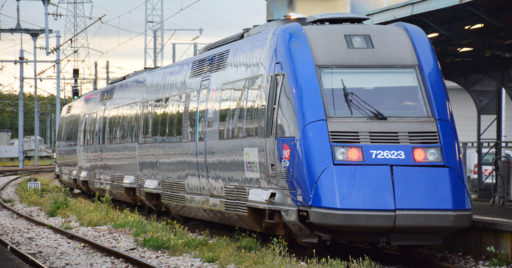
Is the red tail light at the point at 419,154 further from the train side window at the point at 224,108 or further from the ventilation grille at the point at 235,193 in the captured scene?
the train side window at the point at 224,108

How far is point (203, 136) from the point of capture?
13.5m

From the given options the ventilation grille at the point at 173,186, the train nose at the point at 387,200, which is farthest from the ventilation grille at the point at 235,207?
the ventilation grille at the point at 173,186

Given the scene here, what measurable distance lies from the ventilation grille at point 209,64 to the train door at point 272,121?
7.84 ft

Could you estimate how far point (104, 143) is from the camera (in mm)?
21016

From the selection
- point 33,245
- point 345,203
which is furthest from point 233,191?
point 33,245

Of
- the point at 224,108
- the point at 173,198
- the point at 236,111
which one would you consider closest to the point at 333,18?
the point at 236,111

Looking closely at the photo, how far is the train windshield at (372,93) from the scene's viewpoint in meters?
10.2

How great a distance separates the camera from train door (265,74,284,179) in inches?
420

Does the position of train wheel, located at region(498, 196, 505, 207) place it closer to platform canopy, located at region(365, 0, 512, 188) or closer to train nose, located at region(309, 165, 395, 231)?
platform canopy, located at region(365, 0, 512, 188)

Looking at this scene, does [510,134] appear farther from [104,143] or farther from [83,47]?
[83,47]

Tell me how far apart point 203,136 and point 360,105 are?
399cm

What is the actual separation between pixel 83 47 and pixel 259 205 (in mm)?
39060

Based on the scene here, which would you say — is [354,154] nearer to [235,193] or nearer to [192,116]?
[235,193]

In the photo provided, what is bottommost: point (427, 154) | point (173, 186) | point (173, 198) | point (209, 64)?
point (173, 198)
